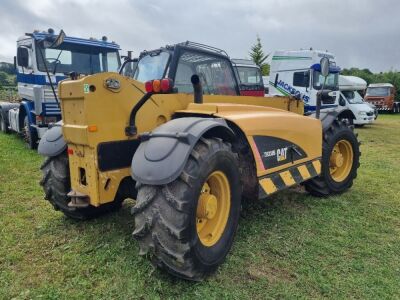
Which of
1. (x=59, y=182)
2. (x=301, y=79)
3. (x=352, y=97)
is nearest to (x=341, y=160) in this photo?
(x=59, y=182)

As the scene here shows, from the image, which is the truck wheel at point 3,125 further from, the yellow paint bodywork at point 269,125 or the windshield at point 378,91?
the windshield at point 378,91

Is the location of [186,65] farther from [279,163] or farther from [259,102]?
[279,163]

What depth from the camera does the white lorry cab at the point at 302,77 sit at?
584 inches

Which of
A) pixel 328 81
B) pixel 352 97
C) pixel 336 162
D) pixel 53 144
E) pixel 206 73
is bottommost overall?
pixel 336 162

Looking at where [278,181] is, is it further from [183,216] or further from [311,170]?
[183,216]

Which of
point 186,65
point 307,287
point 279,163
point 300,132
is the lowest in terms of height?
point 307,287

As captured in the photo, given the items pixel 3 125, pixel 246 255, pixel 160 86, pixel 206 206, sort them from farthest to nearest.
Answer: pixel 3 125 → pixel 246 255 → pixel 206 206 → pixel 160 86

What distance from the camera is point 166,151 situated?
2602 millimetres

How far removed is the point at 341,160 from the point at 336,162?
0.14m

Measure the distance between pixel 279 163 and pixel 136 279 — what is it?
74.0 inches

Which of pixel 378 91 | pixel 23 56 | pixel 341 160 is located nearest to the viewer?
pixel 341 160

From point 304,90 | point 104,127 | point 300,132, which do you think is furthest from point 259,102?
point 304,90

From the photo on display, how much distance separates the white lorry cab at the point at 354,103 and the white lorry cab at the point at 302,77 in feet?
4.61

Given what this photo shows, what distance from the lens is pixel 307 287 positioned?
2855 mm
